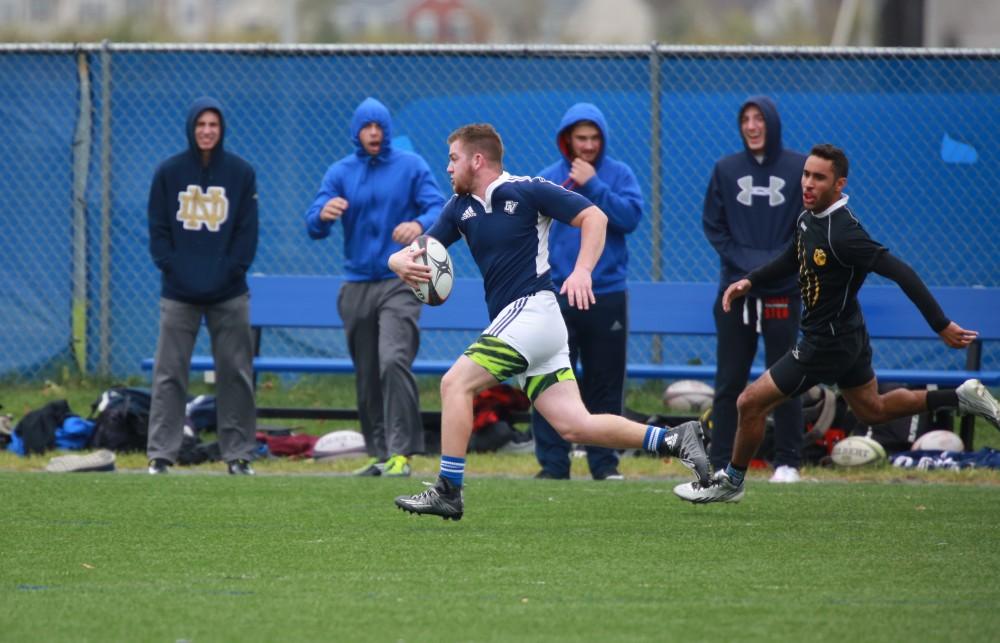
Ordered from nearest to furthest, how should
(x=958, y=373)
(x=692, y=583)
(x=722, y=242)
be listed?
(x=692, y=583), (x=722, y=242), (x=958, y=373)

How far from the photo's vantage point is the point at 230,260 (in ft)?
34.3

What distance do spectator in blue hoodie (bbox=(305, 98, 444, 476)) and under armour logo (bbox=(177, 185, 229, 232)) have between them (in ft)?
1.99

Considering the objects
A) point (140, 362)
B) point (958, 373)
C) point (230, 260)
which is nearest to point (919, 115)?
point (958, 373)

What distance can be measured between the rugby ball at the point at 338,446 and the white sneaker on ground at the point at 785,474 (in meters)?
2.99

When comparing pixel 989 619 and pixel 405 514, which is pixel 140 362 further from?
pixel 989 619

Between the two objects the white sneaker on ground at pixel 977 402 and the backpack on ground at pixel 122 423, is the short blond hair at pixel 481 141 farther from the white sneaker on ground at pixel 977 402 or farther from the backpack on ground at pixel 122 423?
the backpack on ground at pixel 122 423

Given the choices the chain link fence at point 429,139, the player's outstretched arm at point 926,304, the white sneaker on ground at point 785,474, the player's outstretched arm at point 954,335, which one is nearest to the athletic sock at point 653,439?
the player's outstretched arm at point 926,304

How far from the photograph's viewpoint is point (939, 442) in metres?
10.9

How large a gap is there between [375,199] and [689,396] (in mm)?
3187

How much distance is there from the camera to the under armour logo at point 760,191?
9.99 meters

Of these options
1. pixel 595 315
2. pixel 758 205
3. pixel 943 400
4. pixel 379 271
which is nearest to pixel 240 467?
pixel 379 271

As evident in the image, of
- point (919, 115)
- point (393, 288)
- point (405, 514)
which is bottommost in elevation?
point (405, 514)

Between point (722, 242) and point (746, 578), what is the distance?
4269 mm

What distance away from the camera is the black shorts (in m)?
8.18
